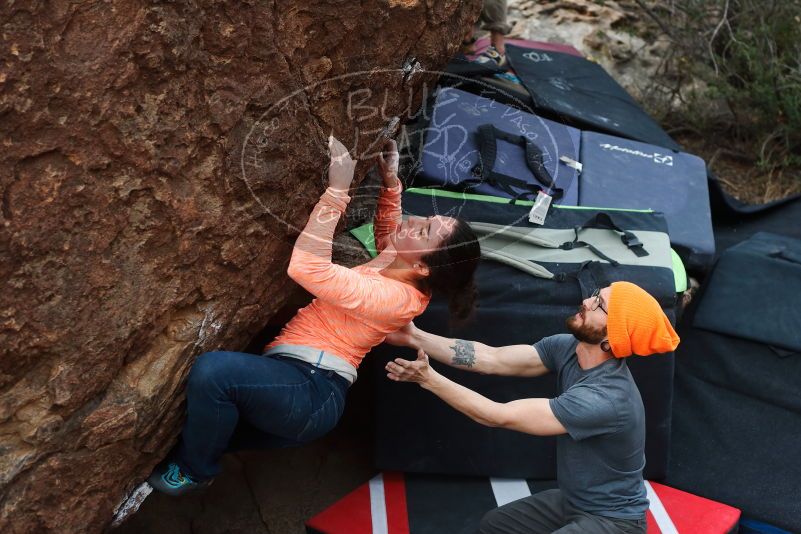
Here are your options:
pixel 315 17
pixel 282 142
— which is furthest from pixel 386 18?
pixel 282 142

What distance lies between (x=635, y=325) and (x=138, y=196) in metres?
1.48

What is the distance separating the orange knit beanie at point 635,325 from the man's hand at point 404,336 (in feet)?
2.38

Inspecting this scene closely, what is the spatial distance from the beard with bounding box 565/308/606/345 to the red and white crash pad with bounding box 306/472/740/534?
0.93 metres

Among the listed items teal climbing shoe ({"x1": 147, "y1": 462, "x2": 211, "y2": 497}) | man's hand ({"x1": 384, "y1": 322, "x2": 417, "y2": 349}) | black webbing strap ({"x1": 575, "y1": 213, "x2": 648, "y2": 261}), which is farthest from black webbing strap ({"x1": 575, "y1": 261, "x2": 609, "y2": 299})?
teal climbing shoe ({"x1": 147, "y1": 462, "x2": 211, "y2": 497})

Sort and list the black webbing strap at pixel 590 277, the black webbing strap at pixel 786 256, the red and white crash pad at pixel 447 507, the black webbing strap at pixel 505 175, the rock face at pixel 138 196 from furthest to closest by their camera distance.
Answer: the black webbing strap at pixel 786 256 → the black webbing strap at pixel 505 175 → the black webbing strap at pixel 590 277 → the red and white crash pad at pixel 447 507 → the rock face at pixel 138 196

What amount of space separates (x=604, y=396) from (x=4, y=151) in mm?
1770

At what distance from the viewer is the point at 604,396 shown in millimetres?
2580

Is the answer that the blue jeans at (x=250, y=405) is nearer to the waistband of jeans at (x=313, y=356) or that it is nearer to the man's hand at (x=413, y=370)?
the waistband of jeans at (x=313, y=356)

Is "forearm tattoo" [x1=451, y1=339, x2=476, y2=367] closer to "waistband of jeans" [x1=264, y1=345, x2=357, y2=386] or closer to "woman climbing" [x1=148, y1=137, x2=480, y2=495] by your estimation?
"woman climbing" [x1=148, y1=137, x2=480, y2=495]

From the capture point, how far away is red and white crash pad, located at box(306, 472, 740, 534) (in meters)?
3.17

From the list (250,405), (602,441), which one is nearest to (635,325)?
(602,441)

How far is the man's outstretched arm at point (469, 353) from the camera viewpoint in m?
2.99

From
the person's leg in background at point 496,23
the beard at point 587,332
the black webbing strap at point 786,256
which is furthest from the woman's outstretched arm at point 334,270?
the person's leg in background at point 496,23

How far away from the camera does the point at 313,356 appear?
265cm
